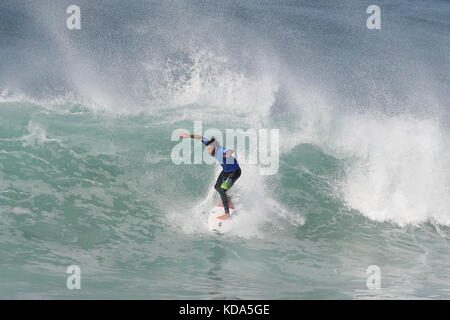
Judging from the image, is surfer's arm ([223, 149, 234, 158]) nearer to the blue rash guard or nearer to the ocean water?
the blue rash guard

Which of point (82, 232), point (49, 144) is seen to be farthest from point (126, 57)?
point (82, 232)

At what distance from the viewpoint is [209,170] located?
13031mm

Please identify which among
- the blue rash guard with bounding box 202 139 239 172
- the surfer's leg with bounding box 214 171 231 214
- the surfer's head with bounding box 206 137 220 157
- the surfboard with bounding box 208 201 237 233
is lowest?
the surfboard with bounding box 208 201 237 233

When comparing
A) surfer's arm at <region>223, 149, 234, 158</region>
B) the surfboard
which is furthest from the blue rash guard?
the surfboard

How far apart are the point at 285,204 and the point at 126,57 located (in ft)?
39.6

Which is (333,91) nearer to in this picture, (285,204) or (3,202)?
(285,204)

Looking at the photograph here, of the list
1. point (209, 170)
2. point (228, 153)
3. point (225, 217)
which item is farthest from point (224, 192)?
point (209, 170)

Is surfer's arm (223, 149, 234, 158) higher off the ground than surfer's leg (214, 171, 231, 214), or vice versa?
surfer's arm (223, 149, 234, 158)

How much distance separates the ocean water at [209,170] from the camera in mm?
9375

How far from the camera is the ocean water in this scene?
9.38 metres

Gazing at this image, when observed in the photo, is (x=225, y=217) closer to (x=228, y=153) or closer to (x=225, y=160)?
(x=225, y=160)

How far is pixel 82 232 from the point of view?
34.6ft

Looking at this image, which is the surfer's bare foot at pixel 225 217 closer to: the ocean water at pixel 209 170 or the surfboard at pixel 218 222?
the surfboard at pixel 218 222

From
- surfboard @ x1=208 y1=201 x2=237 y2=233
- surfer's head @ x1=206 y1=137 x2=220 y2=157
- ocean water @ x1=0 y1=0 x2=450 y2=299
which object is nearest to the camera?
ocean water @ x1=0 y1=0 x2=450 y2=299
